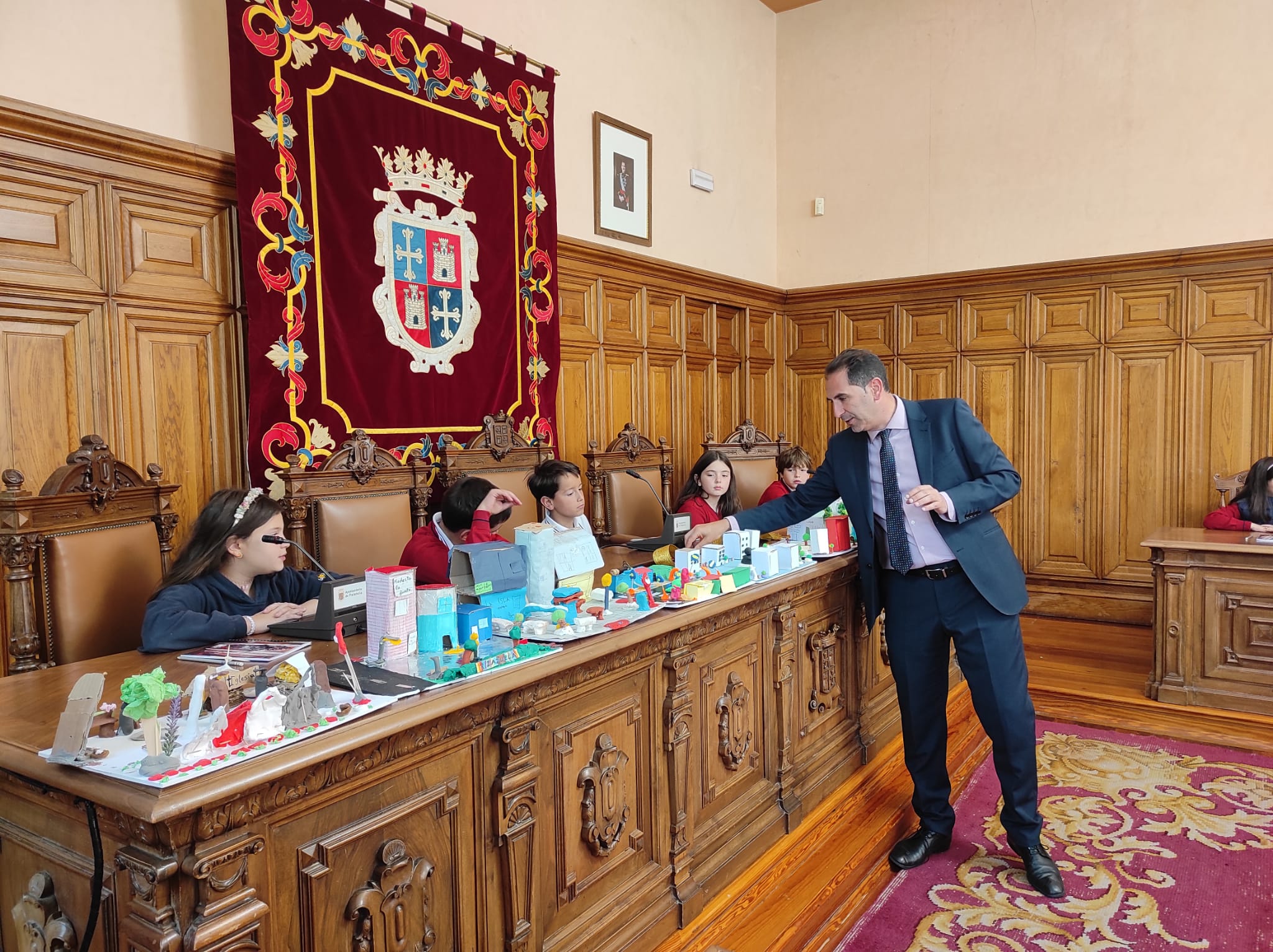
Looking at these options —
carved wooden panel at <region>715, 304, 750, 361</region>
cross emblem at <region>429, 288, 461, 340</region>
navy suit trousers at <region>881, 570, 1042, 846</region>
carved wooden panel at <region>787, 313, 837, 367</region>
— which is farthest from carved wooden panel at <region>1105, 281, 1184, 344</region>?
cross emblem at <region>429, 288, 461, 340</region>

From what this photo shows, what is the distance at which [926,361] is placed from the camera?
20.7 feet

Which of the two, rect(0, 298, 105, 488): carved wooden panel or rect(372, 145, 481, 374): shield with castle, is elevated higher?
rect(372, 145, 481, 374): shield with castle

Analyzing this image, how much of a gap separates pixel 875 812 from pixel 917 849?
1.08 ft

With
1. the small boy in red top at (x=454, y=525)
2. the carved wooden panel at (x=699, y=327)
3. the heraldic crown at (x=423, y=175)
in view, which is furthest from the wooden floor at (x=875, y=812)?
the heraldic crown at (x=423, y=175)

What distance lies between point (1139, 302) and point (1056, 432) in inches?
38.2

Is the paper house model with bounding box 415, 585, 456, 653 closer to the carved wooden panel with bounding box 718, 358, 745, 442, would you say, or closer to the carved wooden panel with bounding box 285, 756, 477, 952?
the carved wooden panel with bounding box 285, 756, 477, 952

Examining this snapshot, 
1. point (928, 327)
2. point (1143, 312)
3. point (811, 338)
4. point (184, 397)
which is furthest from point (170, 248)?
point (1143, 312)

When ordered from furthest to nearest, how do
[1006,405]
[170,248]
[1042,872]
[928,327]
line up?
[928,327]
[1006,405]
[170,248]
[1042,872]

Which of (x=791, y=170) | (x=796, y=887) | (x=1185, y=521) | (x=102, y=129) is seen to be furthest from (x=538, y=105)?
(x=1185, y=521)

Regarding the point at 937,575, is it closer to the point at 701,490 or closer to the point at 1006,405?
the point at 701,490

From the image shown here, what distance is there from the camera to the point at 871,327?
257 inches

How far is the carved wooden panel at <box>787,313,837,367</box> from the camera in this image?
6.74m

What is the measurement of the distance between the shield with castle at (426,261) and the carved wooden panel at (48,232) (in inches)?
42.8

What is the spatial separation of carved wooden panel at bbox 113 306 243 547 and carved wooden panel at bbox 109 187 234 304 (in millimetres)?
85
